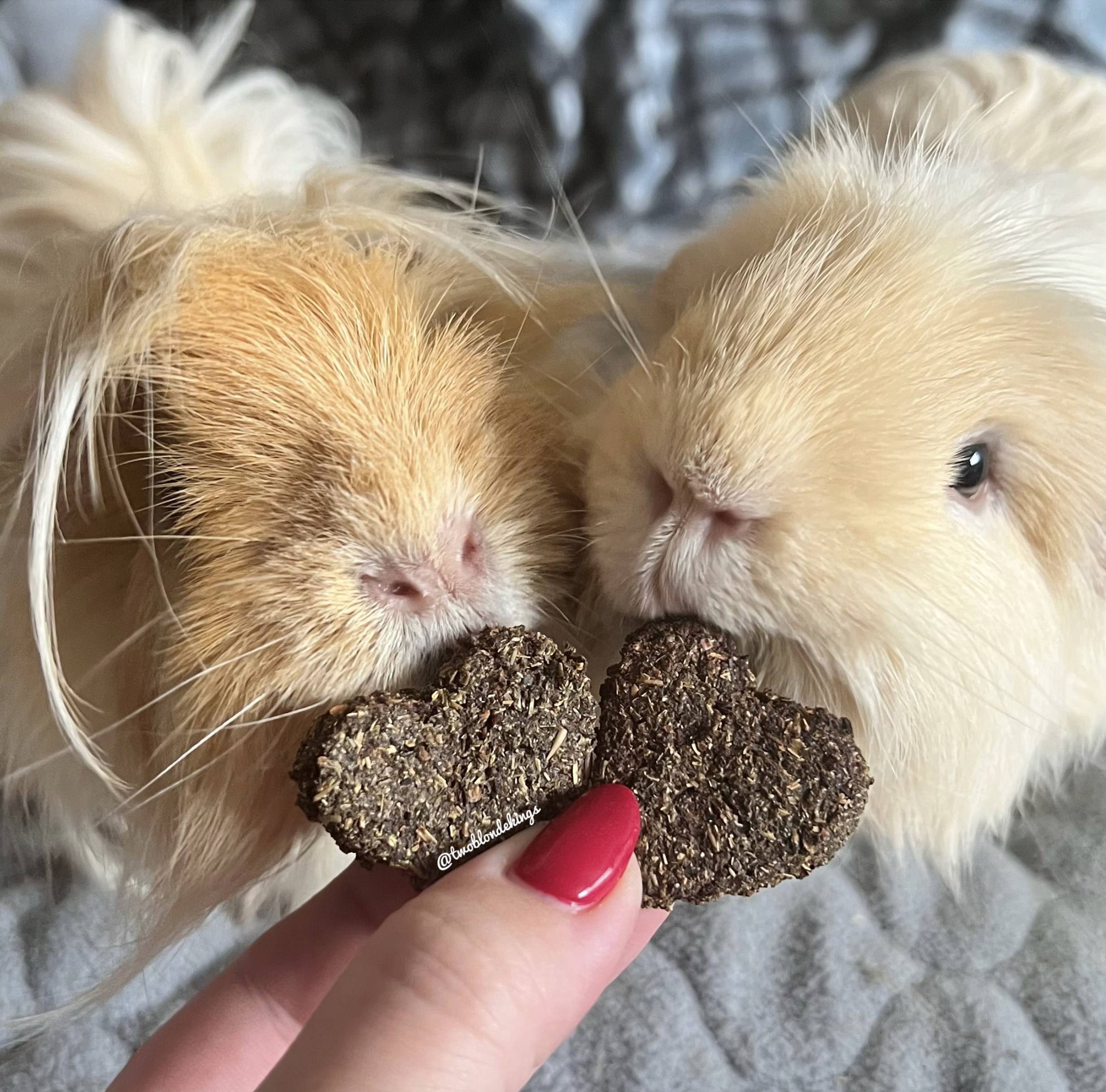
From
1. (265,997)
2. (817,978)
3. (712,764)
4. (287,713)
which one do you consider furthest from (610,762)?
(817,978)

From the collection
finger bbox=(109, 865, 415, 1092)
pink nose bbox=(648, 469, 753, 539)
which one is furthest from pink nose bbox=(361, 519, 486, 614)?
finger bbox=(109, 865, 415, 1092)

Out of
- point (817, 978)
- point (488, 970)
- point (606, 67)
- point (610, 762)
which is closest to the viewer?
point (488, 970)

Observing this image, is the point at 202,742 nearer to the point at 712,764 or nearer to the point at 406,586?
the point at 406,586

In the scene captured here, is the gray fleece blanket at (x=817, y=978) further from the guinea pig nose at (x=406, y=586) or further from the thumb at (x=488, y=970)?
the guinea pig nose at (x=406, y=586)

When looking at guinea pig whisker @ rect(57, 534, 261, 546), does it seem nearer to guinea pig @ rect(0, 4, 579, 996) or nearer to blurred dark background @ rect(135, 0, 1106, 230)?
guinea pig @ rect(0, 4, 579, 996)

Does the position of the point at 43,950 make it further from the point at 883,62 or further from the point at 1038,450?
the point at 883,62

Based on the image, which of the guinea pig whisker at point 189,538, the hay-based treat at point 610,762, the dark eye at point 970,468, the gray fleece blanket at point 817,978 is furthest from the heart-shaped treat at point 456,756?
the gray fleece blanket at point 817,978
